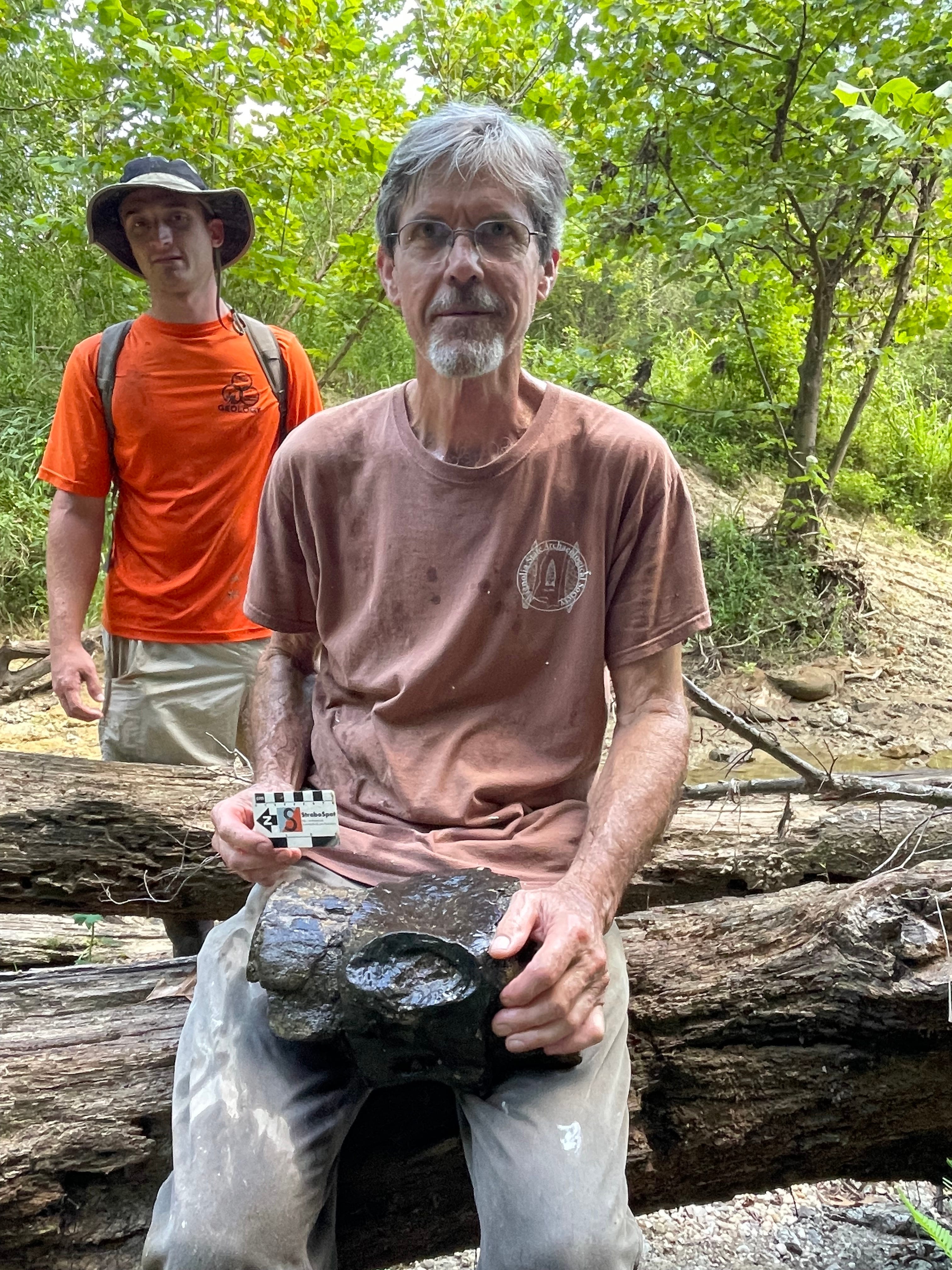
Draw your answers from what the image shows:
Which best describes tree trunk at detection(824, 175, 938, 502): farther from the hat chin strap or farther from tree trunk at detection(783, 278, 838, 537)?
the hat chin strap

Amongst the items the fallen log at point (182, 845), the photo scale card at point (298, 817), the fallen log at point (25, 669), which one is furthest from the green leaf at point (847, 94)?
the fallen log at point (25, 669)

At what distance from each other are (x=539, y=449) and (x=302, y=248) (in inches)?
296

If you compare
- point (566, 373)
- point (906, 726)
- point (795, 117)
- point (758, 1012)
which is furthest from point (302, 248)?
point (758, 1012)

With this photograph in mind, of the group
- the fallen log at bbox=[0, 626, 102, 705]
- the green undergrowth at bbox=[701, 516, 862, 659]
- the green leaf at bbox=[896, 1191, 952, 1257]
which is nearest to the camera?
the green leaf at bbox=[896, 1191, 952, 1257]

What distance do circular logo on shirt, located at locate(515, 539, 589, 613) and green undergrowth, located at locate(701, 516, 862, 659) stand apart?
529 centimetres

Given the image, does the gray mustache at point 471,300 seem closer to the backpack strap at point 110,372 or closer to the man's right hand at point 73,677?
the backpack strap at point 110,372

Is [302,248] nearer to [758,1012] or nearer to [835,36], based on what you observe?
[835,36]

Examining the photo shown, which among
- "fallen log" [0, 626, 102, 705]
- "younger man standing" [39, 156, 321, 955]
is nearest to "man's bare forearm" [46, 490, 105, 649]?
"younger man standing" [39, 156, 321, 955]

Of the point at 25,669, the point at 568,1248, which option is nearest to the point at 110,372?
the point at 568,1248

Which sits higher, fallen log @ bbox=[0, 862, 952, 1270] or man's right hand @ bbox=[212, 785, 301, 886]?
man's right hand @ bbox=[212, 785, 301, 886]

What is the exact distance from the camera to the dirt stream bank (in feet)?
7.50

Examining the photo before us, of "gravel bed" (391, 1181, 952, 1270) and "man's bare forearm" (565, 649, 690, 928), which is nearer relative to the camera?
"man's bare forearm" (565, 649, 690, 928)

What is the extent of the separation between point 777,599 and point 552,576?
561 centimetres

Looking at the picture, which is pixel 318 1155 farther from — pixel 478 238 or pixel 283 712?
pixel 478 238
